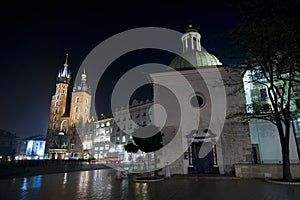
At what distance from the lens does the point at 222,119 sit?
15773mm

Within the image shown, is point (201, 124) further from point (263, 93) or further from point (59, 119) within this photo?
point (59, 119)

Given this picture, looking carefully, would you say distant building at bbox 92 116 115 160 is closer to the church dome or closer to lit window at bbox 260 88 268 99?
the church dome

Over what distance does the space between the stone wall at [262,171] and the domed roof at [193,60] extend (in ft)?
31.4

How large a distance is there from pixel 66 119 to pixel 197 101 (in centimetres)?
7703

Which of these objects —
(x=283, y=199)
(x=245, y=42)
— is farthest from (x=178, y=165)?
(x=245, y=42)

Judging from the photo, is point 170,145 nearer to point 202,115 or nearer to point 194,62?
point 202,115

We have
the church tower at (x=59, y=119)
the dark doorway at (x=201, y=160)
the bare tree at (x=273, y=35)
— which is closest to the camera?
the bare tree at (x=273, y=35)

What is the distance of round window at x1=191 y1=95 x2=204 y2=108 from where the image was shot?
1650 centimetres

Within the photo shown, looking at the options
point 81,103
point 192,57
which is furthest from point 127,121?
point 192,57

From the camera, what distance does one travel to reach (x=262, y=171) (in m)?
12.8

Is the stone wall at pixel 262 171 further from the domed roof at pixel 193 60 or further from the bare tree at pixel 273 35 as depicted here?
the domed roof at pixel 193 60

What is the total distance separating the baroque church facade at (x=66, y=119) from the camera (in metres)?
76.4

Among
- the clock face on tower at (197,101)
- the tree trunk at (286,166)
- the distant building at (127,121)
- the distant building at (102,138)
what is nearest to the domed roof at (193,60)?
the clock face on tower at (197,101)

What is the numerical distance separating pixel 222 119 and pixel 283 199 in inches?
350
